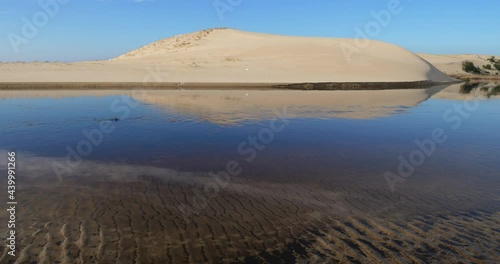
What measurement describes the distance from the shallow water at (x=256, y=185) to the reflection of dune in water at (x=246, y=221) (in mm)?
24

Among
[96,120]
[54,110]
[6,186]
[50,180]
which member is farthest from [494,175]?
[54,110]

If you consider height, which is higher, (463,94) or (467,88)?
(467,88)

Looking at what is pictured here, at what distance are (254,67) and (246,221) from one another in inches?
1467

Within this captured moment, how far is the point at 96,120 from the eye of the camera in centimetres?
1459

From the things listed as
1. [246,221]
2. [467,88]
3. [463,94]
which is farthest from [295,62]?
[246,221]

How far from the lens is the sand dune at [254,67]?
33656mm

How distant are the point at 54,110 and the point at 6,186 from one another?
11.4m

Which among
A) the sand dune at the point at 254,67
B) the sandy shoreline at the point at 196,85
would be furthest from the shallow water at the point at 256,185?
the sand dune at the point at 254,67

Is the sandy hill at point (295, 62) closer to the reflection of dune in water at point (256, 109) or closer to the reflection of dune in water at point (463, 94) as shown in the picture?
the reflection of dune in water at point (463, 94)

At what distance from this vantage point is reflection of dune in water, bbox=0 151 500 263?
182 inches

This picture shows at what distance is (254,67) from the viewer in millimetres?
41781

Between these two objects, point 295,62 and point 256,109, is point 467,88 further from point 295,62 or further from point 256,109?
point 256,109

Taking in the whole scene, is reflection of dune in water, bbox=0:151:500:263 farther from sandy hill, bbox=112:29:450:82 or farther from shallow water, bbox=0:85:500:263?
sandy hill, bbox=112:29:450:82

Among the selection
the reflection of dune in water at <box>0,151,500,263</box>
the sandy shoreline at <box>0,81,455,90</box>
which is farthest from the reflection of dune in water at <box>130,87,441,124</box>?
the reflection of dune in water at <box>0,151,500,263</box>
